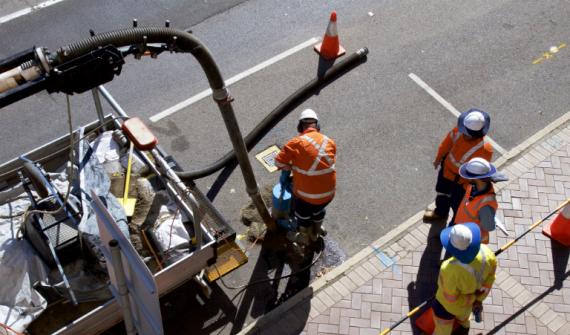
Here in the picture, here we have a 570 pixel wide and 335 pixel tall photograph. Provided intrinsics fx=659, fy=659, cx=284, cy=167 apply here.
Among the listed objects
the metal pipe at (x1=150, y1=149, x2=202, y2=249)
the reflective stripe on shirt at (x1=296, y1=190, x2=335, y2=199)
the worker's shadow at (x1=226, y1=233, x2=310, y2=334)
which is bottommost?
the worker's shadow at (x1=226, y1=233, x2=310, y2=334)

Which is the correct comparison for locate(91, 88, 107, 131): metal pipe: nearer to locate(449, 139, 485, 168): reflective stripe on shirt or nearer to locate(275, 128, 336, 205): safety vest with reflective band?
locate(275, 128, 336, 205): safety vest with reflective band

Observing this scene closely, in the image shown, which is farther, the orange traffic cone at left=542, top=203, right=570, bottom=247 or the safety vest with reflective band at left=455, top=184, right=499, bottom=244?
the orange traffic cone at left=542, top=203, right=570, bottom=247

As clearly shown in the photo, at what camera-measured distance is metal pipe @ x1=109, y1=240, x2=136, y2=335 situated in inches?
142

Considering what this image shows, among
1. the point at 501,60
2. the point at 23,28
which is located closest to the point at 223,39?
the point at 23,28

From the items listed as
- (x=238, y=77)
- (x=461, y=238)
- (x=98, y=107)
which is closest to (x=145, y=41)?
(x=98, y=107)

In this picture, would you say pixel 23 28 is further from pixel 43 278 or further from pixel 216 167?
pixel 43 278

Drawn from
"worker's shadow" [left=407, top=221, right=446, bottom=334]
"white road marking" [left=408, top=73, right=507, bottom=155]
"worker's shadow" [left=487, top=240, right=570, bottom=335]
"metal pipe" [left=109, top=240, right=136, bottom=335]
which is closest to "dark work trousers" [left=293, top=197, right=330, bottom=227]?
"worker's shadow" [left=407, top=221, right=446, bottom=334]

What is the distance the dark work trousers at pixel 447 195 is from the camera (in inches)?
288

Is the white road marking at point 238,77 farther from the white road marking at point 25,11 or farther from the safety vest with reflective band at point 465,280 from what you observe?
the safety vest with reflective band at point 465,280

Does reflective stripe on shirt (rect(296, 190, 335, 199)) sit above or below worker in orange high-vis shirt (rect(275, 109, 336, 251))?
below

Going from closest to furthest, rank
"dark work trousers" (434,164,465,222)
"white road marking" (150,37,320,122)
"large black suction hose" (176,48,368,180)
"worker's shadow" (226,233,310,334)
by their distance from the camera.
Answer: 1. "worker's shadow" (226,233,310,334)
2. "dark work trousers" (434,164,465,222)
3. "large black suction hose" (176,48,368,180)
4. "white road marking" (150,37,320,122)

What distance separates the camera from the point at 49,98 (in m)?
9.38

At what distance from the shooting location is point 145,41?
5020 millimetres

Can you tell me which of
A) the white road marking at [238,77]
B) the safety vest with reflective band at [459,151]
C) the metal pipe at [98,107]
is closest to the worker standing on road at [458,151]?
the safety vest with reflective band at [459,151]
